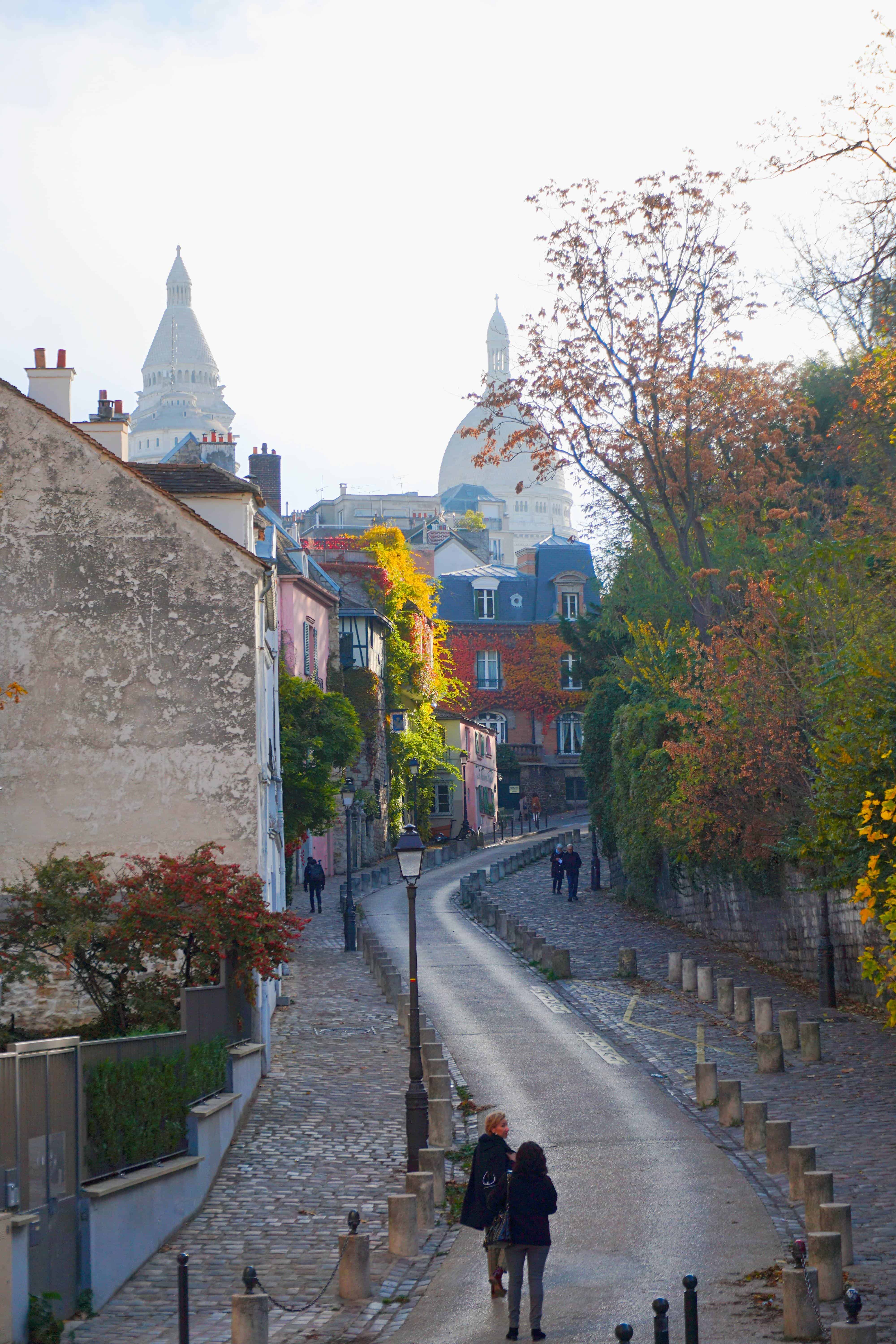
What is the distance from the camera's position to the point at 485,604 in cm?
7988

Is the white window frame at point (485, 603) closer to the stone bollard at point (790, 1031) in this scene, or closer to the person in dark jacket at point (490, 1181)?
the stone bollard at point (790, 1031)

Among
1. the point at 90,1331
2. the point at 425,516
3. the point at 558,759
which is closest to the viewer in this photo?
the point at 90,1331

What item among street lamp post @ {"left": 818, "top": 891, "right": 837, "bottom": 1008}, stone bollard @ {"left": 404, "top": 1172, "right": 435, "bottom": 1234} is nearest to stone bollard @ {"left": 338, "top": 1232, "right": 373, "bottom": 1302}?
stone bollard @ {"left": 404, "top": 1172, "right": 435, "bottom": 1234}

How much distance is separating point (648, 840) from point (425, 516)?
8919cm

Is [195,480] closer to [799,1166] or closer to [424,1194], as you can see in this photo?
[424,1194]

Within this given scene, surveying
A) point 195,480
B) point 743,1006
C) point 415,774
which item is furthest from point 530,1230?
point 415,774

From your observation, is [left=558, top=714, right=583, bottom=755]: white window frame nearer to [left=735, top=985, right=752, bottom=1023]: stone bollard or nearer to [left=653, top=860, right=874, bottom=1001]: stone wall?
[left=653, top=860, right=874, bottom=1001]: stone wall

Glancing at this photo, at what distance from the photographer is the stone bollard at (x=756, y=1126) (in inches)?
585

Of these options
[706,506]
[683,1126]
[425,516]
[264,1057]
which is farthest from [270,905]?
[425,516]

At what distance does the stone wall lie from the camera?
23.2 meters

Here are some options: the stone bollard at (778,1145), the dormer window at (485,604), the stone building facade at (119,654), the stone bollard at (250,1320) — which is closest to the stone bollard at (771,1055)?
the stone bollard at (778,1145)

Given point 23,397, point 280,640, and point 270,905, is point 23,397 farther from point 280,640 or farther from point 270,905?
point 280,640

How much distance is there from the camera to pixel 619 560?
147 ft

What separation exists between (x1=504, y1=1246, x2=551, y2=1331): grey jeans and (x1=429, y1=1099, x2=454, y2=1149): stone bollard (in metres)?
5.68
